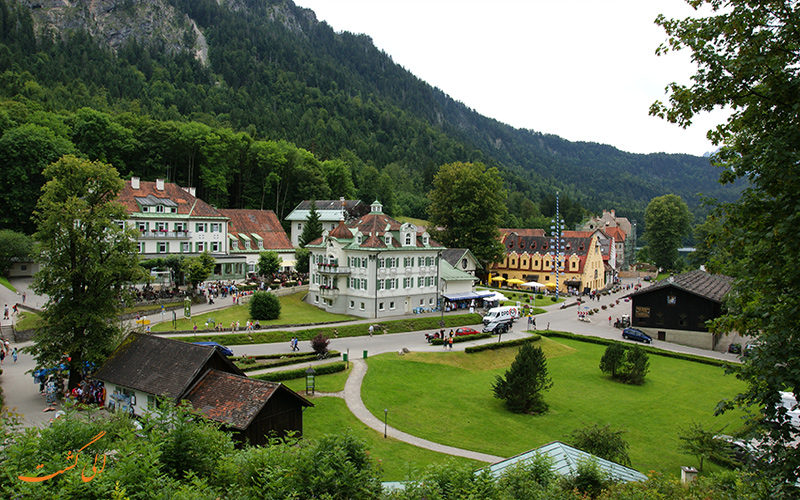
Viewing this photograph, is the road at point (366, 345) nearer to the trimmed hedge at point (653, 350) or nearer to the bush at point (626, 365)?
the trimmed hedge at point (653, 350)

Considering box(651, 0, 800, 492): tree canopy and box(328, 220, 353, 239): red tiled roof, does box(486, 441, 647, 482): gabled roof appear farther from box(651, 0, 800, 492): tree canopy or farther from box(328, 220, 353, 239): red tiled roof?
box(328, 220, 353, 239): red tiled roof

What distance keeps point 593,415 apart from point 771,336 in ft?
71.7

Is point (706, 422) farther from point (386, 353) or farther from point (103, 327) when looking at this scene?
point (103, 327)

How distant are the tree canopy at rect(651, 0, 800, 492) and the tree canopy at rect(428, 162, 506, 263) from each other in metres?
63.2

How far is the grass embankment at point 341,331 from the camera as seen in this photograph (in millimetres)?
38809

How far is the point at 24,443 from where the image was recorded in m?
13.0

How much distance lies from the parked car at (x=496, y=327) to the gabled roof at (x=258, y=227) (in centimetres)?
3560

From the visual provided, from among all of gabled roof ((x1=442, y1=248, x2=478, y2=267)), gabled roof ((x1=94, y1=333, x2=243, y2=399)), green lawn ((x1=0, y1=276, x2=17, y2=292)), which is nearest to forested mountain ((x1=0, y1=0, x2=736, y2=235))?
green lawn ((x1=0, y1=276, x2=17, y2=292))

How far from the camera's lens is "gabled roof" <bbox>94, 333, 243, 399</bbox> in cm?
2216

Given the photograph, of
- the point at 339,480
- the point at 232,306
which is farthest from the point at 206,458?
the point at 232,306

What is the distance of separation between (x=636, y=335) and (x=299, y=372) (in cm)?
3490

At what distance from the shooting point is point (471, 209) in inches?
2972

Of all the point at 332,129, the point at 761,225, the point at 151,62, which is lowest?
the point at 761,225

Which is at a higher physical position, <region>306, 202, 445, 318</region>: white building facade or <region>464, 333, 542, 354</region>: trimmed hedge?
<region>306, 202, 445, 318</region>: white building facade
